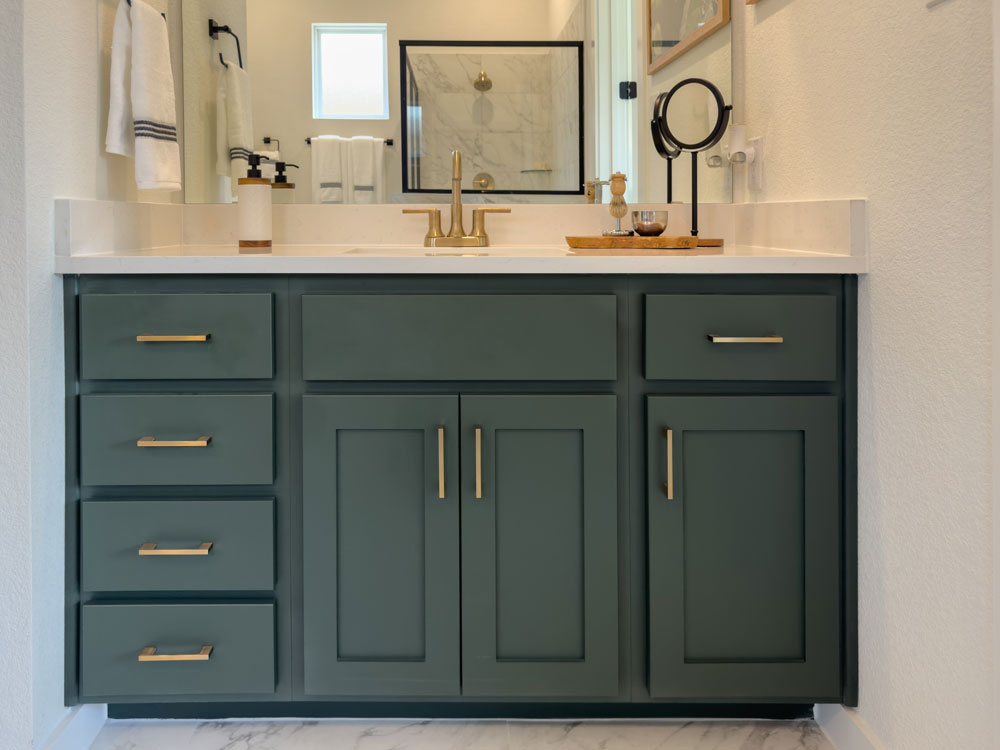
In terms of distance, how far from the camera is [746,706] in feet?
6.13

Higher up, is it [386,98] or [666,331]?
[386,98]

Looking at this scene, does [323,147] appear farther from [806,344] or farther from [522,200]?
[806,344]

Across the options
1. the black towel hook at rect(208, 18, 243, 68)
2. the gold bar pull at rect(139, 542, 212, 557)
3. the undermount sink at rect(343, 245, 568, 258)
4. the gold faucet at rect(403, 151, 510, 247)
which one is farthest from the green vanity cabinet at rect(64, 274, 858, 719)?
the black towel hook at rect(208, 18, 243, 68)

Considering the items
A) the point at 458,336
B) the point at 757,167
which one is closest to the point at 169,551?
the point at 458,336

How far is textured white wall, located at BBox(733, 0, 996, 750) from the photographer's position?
1.29 meters

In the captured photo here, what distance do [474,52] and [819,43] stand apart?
83cm

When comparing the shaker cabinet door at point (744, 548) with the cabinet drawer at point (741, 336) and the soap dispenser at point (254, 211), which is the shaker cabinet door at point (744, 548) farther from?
the soap dispenser at point (254, 211)

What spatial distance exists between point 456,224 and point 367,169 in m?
0.25

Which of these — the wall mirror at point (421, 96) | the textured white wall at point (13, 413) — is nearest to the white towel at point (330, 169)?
the wall mirror at point (421, 96)

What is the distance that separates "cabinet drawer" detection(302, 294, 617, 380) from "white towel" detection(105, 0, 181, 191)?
501 millimetres

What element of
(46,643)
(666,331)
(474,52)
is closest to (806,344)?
(666,331)

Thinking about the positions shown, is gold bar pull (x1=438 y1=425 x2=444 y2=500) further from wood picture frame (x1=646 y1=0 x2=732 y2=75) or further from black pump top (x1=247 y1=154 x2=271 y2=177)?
wood picture frame (x1=646 y1=0 x2=732 y2=75)

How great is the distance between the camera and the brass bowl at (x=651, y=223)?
2.16 m

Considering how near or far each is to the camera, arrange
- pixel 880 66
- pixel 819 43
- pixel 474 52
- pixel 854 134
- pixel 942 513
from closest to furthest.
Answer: pixel 942 513, pixel 880 66, pixel 854 134, pixel 819 43, pixel 474 52
